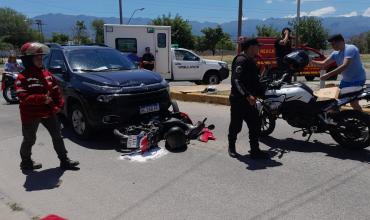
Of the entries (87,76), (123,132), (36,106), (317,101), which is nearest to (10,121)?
(87,76)

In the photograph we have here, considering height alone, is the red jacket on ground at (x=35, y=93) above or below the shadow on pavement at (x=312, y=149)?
above

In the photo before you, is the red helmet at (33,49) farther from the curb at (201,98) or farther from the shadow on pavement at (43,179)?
the curb at (201,98)

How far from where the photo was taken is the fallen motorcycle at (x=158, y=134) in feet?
23.0

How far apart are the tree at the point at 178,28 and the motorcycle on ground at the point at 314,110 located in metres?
55.3

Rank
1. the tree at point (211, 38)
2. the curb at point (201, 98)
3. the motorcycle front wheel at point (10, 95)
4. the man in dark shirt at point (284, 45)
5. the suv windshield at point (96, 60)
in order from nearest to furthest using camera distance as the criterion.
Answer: the suv windshield at point (96, 60)
the man in dark shirt at point (284, 45)
the curb at point (201, 98)
the motorcycle front wheel at point (10, 95)
the tree at point (211, 38)

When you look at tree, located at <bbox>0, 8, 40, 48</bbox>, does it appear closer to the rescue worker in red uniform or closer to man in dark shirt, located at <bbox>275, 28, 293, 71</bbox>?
man in dark shirt, located at <bbox>275, 28, 293, 71</bbox>

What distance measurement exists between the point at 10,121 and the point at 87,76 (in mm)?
3524

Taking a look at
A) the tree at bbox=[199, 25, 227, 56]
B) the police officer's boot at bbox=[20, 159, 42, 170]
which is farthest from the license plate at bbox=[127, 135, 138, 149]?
the tree at bbox=[199, 25, 227, 56]

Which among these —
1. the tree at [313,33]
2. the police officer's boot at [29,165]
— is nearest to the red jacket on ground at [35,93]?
the police officer's boot at [29,165]

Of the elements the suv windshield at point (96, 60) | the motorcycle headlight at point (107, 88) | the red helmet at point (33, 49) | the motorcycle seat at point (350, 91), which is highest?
the red helmet at point (33, 49)

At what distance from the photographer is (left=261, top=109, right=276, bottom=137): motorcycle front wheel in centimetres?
760

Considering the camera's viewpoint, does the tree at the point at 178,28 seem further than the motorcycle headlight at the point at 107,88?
Yes

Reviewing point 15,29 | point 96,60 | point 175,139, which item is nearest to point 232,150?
point 175,139

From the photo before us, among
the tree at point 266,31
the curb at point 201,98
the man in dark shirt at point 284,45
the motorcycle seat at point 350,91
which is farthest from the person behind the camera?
the tree at point 266,31
